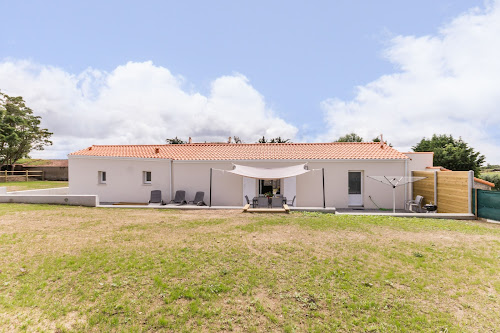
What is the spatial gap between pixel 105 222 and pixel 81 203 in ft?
17.5

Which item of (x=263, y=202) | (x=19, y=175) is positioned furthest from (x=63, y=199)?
(x=19, y=175)

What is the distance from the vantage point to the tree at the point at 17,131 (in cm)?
3609

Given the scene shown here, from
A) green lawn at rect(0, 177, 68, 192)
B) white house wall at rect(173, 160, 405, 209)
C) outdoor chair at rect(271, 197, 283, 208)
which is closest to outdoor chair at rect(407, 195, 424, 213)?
white house wall at rect(173, 160, 405, 209)

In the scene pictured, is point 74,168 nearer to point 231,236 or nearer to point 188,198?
point 188,198

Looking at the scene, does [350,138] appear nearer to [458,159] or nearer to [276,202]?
[458,159]

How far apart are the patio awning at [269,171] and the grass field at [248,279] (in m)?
4.60

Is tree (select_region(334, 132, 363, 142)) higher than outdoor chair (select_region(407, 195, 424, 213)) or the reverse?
higher

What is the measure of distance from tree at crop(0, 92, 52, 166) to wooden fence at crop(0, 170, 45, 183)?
364 centimetres

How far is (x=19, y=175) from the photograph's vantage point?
35688 millimetres

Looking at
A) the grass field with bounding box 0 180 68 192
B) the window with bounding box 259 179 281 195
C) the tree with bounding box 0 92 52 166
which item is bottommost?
the grass field with bounding box 0 180 68 192

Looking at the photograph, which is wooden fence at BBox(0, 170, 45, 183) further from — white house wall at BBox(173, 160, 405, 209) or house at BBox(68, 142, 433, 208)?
white house wall at BBox(173, 160, 405, 209)

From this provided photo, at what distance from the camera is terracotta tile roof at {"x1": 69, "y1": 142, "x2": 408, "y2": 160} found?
53.3 feet

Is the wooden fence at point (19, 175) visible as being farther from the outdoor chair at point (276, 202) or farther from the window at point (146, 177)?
the outdoor chair at point (276, 202)

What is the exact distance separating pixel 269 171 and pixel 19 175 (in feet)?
131
